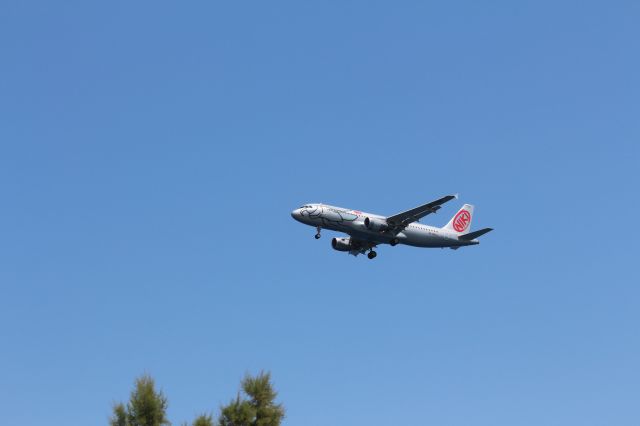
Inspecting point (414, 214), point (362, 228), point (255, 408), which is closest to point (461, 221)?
point (414, 214)

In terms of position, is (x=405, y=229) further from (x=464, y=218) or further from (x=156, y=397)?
(x=156, y=397)

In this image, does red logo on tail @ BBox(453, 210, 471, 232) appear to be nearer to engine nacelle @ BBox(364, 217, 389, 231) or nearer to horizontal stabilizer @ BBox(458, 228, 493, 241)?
horizontal stabilizer @ BBox(458, 228, 493, 241)

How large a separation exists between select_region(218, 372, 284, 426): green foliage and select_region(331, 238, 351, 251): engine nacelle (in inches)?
1886

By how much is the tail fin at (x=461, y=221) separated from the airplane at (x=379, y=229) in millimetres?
317

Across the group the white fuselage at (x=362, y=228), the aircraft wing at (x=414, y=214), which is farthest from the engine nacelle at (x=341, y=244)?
the aircraft wing at (x=414, y=214)

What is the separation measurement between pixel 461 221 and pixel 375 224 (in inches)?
623

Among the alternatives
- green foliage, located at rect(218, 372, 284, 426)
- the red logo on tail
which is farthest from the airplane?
green foliage, located at rect(218, 372, 284, 426)

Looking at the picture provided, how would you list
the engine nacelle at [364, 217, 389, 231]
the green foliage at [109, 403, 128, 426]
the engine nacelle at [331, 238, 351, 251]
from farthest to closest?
the engine nacelle at [331, 238, 351, 251]
the engine nacelle at [364, 217, 389, 231]
the green foliage at [109, 403, 128, 426]

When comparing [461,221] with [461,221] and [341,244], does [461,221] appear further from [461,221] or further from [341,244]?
[341,244]

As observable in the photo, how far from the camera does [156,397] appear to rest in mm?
42969

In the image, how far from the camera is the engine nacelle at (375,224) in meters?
83.8

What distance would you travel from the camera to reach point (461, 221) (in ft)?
316

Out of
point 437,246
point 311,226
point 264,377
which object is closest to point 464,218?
point 437,246

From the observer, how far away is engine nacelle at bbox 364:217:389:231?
83.8 metres
